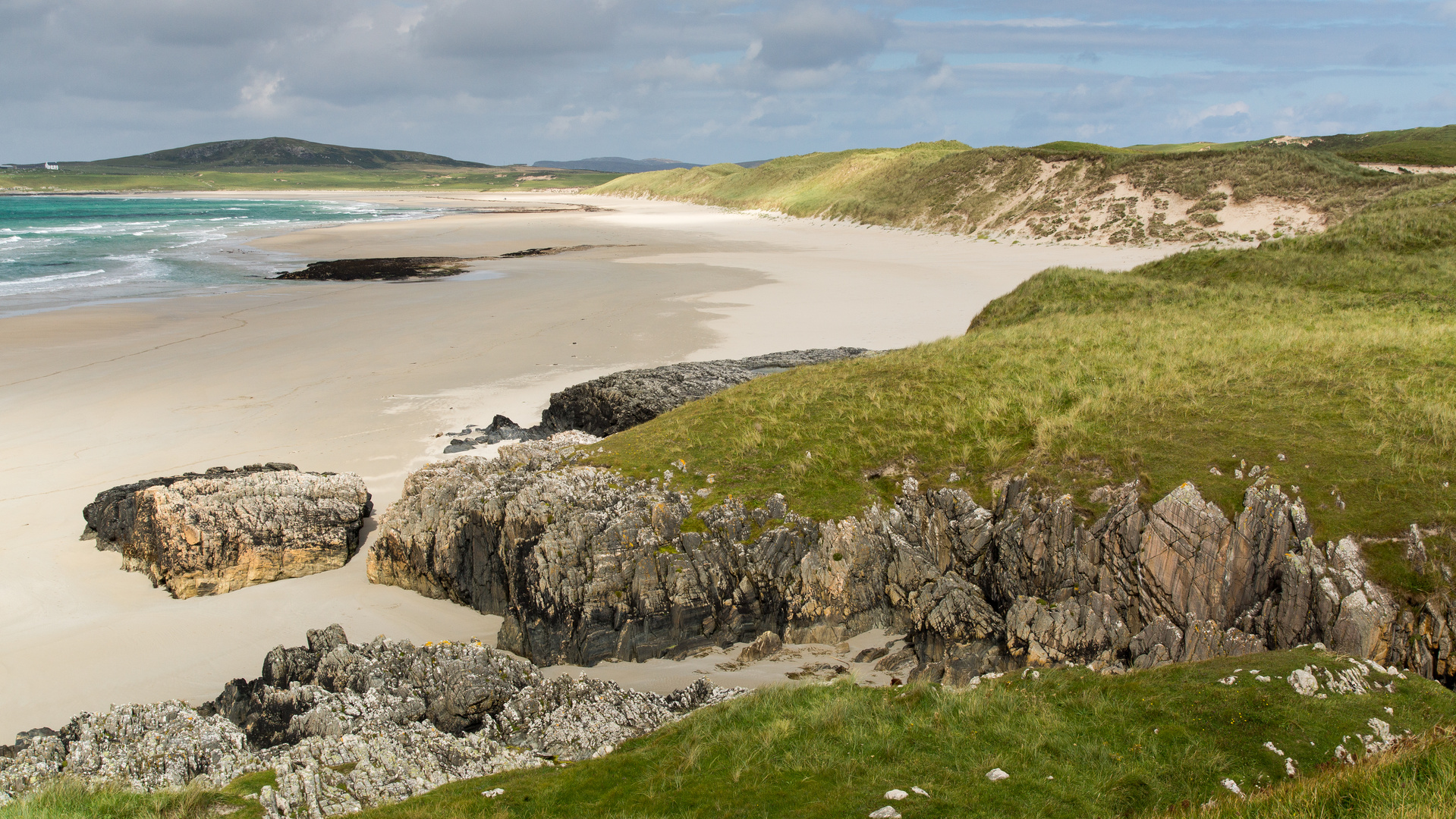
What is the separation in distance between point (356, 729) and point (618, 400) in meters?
10.3

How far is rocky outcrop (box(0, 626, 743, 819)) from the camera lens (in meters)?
6.96

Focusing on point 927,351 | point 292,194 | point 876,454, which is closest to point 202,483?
point 876,454

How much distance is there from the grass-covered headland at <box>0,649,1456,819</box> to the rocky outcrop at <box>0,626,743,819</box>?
2.05 feet

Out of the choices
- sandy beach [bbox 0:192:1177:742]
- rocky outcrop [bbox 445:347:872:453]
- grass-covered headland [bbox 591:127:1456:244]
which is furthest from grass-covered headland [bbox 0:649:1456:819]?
grass-covered headland [bbox 591:127:1456:244]

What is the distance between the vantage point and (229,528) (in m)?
12.1

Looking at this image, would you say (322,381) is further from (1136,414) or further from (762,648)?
(1136,414)

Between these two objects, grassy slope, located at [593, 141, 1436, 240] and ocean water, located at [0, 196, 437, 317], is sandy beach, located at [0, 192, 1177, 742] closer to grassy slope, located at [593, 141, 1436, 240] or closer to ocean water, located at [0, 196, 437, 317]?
ocean water, located at [0, 196, 437, 317]

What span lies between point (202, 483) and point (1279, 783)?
45.5ft

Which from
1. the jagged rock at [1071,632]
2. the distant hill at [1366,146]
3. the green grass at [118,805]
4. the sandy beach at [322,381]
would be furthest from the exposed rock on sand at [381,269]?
the distant hill at [1366,146]

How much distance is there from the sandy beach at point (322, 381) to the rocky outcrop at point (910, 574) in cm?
71

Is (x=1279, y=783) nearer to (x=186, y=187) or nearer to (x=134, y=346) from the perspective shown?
(x=134, y=346)

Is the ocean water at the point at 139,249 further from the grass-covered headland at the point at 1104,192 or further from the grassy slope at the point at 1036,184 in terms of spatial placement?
the grass-covered headland at the point at 1104,192

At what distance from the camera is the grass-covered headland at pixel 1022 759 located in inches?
204

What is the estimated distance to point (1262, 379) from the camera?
1195 centimetres
